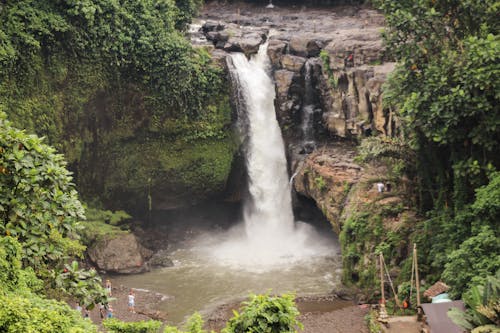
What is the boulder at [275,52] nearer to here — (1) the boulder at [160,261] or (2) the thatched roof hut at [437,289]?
(1) the boulder at [160,261]

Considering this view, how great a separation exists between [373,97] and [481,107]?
7062mm

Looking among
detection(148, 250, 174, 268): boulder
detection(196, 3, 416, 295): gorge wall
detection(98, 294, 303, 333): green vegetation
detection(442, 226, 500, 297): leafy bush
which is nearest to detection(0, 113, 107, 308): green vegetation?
detection(98, 294, 303, 333): green vegetation

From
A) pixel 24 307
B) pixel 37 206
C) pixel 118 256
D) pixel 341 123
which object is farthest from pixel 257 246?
pixel 24 307

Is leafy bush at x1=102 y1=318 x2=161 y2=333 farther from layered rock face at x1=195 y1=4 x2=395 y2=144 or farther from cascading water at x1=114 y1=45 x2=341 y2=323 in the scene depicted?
layered rock face at x1=195 y1=4 x2=395 y2=144

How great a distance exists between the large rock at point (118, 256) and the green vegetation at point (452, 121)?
11209mm

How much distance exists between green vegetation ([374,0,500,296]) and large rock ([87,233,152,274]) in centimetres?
1121

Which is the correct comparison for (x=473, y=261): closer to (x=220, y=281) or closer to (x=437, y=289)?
(x=437, y=289)

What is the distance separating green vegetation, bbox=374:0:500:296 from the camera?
47.0 ft

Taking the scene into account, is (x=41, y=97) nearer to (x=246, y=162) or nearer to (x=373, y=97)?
(x=246, y=162)

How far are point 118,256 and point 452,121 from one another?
13.9 m

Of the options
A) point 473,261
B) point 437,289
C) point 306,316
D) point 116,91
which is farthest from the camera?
point 116,91

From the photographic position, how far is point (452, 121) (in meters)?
15.0

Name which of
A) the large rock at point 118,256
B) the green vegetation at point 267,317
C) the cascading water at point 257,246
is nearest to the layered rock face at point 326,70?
the cascading water at point 257,246

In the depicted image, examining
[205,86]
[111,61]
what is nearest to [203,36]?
[205,86]
